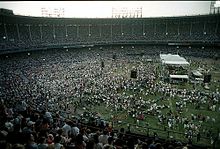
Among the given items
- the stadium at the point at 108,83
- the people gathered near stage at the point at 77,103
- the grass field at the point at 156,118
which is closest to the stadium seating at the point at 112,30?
the stadium at the point at 108,83

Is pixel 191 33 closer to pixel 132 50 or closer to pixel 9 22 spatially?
pixel 132 50

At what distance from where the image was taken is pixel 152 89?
118 feet

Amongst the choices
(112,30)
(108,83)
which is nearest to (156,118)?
(108,83)

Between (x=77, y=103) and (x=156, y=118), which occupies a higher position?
(x=77, y=103)

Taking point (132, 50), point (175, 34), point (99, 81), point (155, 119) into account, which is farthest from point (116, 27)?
point (155, 119)

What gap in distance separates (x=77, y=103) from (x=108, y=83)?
9.33 m

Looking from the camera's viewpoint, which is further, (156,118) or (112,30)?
(112,30)

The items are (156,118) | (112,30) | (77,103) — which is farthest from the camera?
(112,30)

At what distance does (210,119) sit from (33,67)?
36.8 m

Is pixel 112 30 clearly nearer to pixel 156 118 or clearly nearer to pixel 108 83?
pixel 108 83

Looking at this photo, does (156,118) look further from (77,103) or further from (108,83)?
(108,83)

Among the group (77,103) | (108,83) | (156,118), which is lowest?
(156,118)

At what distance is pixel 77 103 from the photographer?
30.5 meters

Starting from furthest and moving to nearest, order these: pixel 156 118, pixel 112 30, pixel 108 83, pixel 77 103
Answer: pixel 112 30 < pixel 108 83 < pixel 77 103 < pixel 156 118
